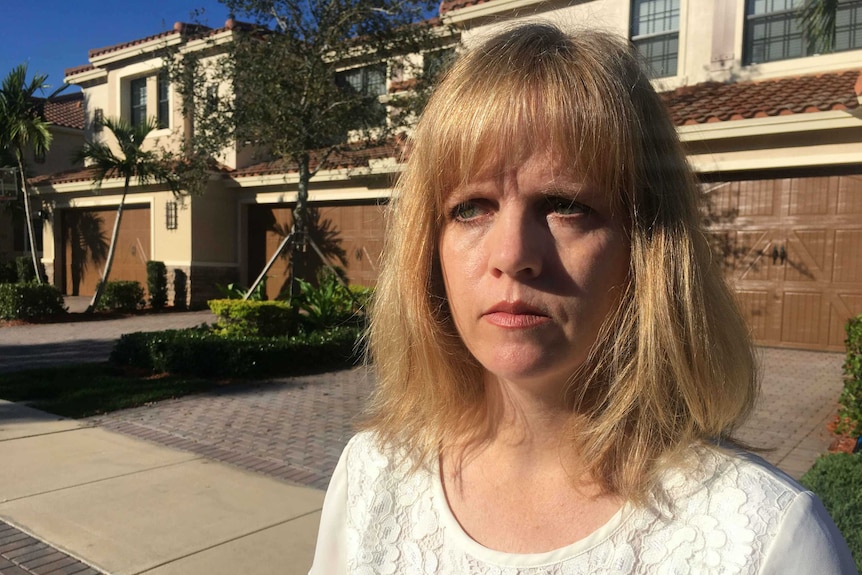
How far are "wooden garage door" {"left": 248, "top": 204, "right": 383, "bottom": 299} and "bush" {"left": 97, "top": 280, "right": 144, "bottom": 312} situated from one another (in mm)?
2994

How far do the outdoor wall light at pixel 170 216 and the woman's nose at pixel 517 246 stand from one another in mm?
17654

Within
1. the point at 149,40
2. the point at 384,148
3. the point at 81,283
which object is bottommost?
the point at 81,283

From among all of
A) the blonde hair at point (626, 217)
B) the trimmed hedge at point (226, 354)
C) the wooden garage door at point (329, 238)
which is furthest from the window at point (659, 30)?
the blonde hair at point (626, 217)

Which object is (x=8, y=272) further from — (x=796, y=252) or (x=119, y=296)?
(x=796, y=252)

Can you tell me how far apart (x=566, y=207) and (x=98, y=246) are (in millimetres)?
21648

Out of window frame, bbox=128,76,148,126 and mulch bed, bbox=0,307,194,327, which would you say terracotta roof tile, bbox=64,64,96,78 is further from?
mulch bed, bbox=0,307,194,327

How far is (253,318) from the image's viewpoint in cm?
984

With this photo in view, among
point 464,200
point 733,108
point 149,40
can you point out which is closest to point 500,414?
point 464,200

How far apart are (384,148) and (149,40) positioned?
400 inches

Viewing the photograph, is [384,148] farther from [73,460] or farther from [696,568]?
[696,568]

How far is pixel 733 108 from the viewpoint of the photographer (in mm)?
9664

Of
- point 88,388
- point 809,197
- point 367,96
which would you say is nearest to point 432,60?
point 367,96

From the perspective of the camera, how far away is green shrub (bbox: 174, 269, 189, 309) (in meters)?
17.2

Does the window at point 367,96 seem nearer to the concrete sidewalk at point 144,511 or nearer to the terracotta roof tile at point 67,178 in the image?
the concrete sidewalk at point 144,511
